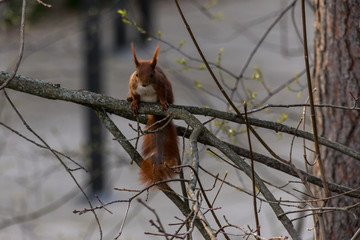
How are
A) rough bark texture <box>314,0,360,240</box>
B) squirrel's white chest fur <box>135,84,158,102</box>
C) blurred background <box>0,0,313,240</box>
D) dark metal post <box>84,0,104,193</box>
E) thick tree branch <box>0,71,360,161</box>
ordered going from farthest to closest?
dark metal post <box>84,0,104,193</box>
blurred background <box>0,0,313,240</box>
rough bark texture <box>314,0,360,240</box>
squirrel's white chest fur <box>135,84,158,102</box>
thick tree branch <box>0,71,360,161</box>

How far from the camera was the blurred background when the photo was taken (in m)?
A: 3.93

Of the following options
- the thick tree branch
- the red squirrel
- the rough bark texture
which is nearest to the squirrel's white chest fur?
the red squirrel

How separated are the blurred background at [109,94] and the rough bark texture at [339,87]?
17 centimetres

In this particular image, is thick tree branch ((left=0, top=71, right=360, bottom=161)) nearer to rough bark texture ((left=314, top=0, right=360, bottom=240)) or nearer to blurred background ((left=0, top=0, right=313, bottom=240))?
blurred background ((left=0, top=0, right=313, bottom=240))

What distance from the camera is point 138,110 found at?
1.90m

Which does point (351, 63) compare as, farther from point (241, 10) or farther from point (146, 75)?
point (241, 10)

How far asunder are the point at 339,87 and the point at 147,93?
77 centimetres

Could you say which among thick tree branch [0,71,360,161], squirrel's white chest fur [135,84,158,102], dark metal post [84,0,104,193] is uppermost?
dark metal post [84,0,104,193]

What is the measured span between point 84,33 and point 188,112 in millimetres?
4165

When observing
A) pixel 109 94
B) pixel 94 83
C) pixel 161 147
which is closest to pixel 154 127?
pixel 161 147

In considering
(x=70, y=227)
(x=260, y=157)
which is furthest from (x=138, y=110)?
(x=70, y=227)

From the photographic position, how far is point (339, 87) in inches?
95.3

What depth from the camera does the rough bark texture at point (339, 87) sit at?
7.80 feet

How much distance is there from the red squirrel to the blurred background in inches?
9.1
